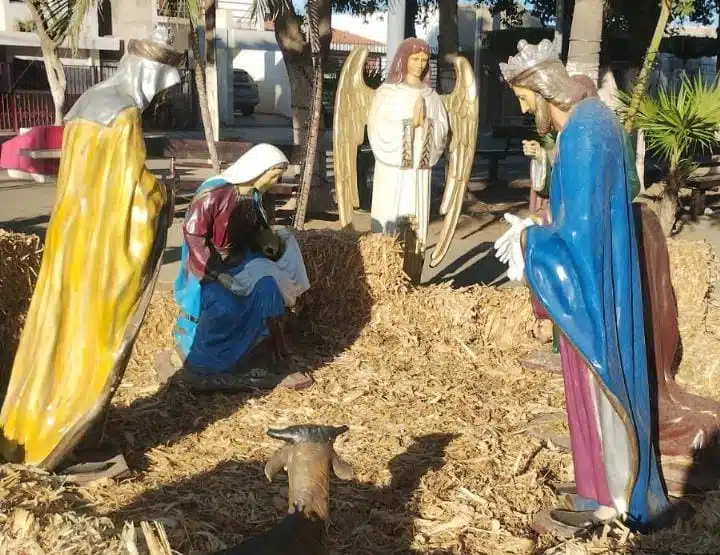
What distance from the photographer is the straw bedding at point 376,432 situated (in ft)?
12.0

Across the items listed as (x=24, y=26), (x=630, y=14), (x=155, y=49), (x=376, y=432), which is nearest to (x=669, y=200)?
(x=376, y=432)

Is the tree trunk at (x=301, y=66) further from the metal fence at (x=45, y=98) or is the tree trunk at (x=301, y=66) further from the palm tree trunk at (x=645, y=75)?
the metal fence at (x=45, y=98)

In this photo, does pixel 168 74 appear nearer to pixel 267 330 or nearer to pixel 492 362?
pixel 267 330

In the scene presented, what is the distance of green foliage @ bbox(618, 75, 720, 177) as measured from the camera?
884cm

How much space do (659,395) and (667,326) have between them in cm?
33

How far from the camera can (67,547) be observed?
9.02ft

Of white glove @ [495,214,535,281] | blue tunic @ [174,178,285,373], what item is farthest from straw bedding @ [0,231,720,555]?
white glove @ [495,214,535,281]

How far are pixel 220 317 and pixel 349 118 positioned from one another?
2702mm

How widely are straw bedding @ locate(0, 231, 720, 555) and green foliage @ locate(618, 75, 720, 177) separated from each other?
2.39 metres

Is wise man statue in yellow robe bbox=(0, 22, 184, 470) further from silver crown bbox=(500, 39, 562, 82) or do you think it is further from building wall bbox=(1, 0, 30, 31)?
building wall bbox=(1, 0, 30, 31)

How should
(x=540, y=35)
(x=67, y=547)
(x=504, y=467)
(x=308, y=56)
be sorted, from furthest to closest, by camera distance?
(x=540, y=35), (x=308, y=56), (x=504, y=467), (x=67, y=547)

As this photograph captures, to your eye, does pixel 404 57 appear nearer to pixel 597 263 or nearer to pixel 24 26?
pixel 597 263

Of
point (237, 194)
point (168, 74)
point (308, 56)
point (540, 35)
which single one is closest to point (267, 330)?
point (237, 194)

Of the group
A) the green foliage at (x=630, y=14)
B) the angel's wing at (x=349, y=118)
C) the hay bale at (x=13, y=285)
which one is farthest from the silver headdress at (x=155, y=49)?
the green foliage at (x=630, y=14)
